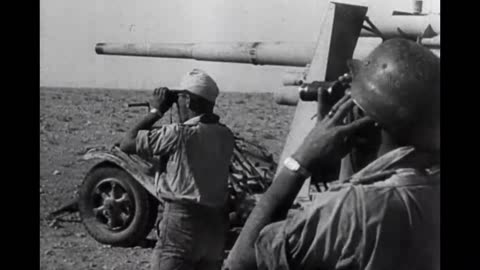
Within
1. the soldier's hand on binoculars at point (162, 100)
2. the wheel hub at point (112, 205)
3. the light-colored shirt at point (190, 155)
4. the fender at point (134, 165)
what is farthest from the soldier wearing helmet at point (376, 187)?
the wheel hub at point (112, 205)

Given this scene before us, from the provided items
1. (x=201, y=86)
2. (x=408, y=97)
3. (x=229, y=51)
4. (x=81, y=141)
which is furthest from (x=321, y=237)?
(x=81, y=141)

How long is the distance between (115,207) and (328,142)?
16.5ft

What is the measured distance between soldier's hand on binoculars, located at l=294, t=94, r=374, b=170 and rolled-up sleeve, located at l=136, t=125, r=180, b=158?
89.5 inches

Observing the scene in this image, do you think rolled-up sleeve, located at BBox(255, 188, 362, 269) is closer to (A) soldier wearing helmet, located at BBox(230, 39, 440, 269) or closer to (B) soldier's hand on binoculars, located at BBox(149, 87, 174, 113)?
(A) soldier wearing helmet, located at BBox(230, 39, 440, 269)

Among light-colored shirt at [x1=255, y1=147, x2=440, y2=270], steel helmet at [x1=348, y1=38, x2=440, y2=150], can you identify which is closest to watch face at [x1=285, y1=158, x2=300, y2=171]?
light-colored shirt at [x1=255, y1=147, x2=440, y2=270]

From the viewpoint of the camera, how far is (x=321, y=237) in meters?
2.40

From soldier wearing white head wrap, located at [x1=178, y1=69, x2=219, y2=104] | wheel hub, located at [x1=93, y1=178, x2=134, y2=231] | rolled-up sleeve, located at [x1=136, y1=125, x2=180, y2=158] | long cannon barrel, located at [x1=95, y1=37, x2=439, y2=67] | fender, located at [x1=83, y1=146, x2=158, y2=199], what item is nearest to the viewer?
rolled-up sleeve, located at [x1=136, y1=125, x2=180, y2=158]

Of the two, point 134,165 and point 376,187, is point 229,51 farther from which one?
point 376,187

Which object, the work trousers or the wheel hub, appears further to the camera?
the wheel hub

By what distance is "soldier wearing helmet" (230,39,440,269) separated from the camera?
2.39 m
